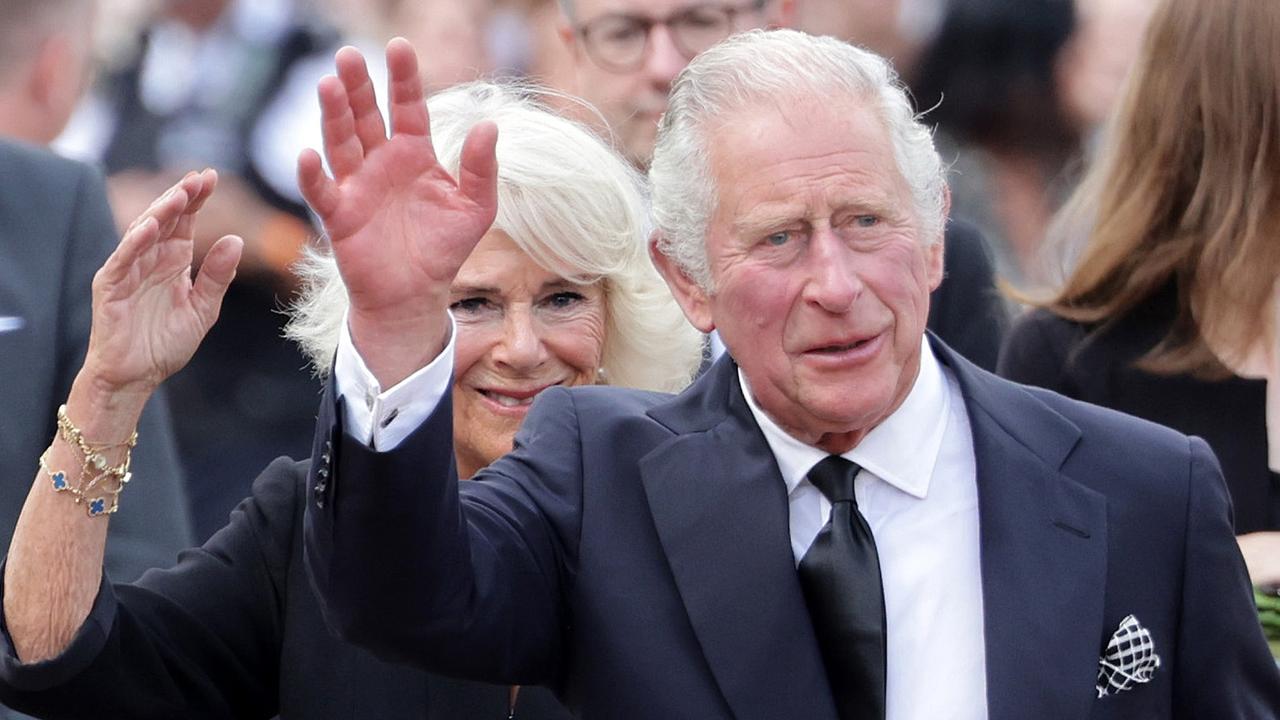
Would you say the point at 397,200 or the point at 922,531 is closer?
the point at 397,200

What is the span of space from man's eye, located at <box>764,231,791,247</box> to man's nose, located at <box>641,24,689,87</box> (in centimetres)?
182

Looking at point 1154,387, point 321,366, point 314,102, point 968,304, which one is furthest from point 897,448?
point 314,102

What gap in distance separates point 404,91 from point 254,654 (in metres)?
1.11

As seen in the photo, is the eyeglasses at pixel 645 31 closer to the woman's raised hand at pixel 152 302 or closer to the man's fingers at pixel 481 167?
the woman's raised hand at pixel 152 302

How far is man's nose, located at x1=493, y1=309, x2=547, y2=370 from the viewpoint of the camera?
3.51m

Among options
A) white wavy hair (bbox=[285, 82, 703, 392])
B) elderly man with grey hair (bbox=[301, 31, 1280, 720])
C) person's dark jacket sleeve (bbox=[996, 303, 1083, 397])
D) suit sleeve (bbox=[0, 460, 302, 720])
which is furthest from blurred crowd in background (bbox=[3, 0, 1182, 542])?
elderly man with grey hair (bbox=[301, 31, 1280, 720])

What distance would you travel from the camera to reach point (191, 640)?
314 cm

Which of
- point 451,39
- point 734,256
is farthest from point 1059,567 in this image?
point 451,39

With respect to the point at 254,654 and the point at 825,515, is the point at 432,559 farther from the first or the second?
the point at 254,654

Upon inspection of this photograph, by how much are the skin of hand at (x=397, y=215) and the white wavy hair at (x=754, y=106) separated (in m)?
0.49

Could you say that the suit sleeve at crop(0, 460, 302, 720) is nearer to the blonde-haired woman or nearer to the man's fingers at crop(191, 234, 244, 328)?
the blonde-haired woman

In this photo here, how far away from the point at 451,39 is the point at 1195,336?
3006mm

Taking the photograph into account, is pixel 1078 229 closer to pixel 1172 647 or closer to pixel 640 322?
pixel 640 322

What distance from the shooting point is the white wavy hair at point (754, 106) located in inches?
114
